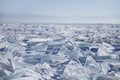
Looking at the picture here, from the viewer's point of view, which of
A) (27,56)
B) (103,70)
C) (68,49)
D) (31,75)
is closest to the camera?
(31,75)

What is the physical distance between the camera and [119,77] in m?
1.83

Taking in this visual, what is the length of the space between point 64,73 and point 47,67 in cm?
24

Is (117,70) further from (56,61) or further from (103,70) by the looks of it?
(56,61)

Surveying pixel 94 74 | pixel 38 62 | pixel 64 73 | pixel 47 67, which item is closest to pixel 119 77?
pixel 94 74

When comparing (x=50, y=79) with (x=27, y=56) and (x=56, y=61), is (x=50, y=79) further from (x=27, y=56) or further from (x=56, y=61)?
(x=27, y=56)

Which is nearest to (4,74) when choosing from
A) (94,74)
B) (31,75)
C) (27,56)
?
(31,75)

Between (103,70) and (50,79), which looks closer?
(50,79)

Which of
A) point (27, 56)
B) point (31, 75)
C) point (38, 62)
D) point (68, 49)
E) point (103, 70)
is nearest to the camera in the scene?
point (31, 75)

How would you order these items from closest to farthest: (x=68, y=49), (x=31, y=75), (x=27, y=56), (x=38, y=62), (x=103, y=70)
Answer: (x=31, y=75)
(x=103, y=70)
(x=38, y=62)
(x=27, y=56)
(x=68, y=49)

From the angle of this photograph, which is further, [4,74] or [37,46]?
[37,46]

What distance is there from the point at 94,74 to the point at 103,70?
17cm

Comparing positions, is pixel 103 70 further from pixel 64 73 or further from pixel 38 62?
pixel 38 62

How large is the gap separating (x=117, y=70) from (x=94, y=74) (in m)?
0.29

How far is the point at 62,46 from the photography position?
2766 millimetres
